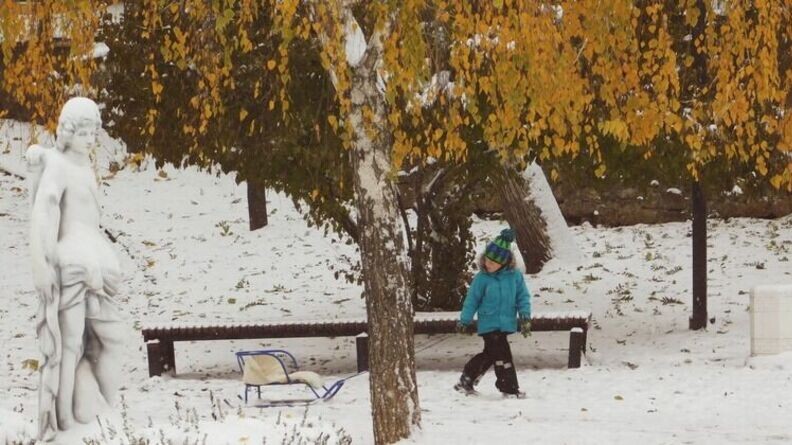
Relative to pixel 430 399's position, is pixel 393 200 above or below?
above

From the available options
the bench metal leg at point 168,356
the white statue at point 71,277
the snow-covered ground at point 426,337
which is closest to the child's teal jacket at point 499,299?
the snow-covered ground at point 426,337

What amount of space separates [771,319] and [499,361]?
9.41 feet

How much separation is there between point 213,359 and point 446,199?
3.23 metres

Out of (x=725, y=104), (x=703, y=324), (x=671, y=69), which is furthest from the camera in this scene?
(x=703, y=324)

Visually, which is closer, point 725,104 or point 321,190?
A: point 725,104

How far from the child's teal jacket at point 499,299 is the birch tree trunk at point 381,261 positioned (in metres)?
2.45

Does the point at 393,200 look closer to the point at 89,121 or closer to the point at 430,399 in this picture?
the point at 89,121

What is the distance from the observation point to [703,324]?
49.4ft

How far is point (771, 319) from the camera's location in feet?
42.3

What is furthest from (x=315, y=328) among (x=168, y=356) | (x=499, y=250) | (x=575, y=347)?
(x=499, y=250)

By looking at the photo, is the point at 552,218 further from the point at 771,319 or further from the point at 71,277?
the point at 71,277

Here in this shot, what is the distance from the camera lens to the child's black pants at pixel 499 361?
11828 mm

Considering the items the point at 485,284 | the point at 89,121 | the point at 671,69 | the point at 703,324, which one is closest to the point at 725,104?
the point at 671,69

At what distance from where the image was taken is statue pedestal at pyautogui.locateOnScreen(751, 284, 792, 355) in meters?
12.9
